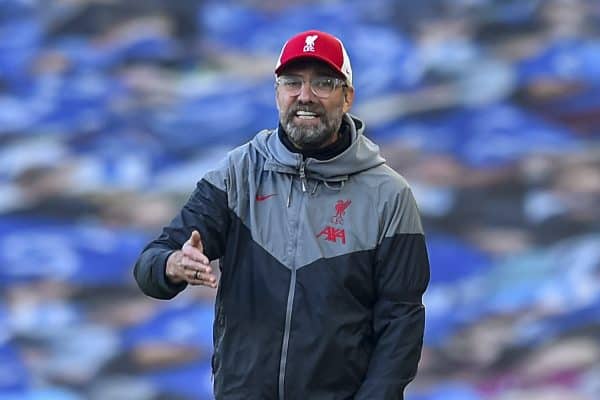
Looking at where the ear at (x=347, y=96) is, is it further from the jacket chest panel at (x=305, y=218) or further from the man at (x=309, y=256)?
the jacket chest panel at (x=305, y=218)

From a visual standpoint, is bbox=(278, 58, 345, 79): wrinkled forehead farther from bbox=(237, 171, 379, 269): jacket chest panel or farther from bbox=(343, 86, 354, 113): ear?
bbox=(237, 171, 379, 269): jacket chest panel

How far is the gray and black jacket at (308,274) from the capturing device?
3783 mm

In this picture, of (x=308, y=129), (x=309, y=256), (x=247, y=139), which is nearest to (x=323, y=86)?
(x=308, y=129)

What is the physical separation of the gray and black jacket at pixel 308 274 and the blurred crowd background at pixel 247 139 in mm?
2987

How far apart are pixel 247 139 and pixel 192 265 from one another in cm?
346

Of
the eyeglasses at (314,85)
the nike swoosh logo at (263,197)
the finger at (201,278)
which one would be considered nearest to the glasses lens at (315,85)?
the eyeglasses at (314,85)

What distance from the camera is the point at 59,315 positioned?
7008 mm

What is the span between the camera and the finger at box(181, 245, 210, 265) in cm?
358

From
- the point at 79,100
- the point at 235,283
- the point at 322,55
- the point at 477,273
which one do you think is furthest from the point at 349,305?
the point at 79,100

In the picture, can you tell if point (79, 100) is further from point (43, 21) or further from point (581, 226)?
point (581, 226)

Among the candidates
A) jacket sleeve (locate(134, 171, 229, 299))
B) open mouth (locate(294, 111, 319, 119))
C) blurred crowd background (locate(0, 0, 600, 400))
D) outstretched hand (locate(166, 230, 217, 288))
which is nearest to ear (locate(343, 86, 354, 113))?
open mouth (locate(294, 111, 319, 119))

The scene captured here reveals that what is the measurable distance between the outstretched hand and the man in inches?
1.9

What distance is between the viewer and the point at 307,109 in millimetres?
3859

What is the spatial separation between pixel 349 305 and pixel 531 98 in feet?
10.9
